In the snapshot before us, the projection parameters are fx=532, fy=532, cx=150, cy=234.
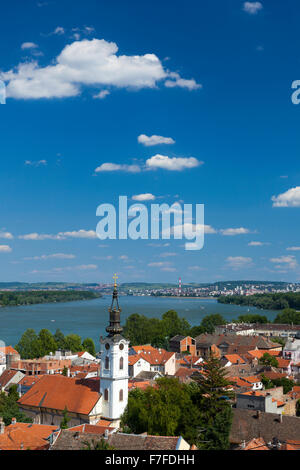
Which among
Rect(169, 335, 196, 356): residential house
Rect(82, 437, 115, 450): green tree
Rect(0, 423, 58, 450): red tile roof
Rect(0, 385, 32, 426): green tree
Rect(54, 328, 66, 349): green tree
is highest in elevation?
Rect(82, 437, 115, 450): green tree

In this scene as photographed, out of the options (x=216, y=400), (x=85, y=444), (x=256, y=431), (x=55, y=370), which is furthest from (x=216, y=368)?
(x=55, y=370)

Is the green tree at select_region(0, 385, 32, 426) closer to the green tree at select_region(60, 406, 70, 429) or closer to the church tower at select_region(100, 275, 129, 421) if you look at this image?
the green tree at select_region(60, 406, 70, 429)

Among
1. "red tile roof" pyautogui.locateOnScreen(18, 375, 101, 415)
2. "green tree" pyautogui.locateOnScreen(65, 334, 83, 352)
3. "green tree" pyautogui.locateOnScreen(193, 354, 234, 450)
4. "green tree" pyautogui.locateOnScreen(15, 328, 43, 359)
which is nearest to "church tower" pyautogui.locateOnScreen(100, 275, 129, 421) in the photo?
"red tile roof" pyautogui.locateOnScreen(18, 375, 101, 415)

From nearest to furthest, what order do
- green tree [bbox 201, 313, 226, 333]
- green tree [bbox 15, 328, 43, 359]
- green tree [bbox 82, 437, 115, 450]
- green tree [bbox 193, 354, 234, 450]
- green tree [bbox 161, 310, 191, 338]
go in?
1. green tree [bbox 82, 437, 115, 450]
2. green tree [bbox 193, 354, 234, 450]
3. green tree [bbox 15, 328, 43, 359]
4. green tree [bbox 161, 310, 191, 338]
5. green tree [bbox 201, 313, 226, 333]

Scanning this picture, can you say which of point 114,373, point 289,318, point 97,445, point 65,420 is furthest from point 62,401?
point 289,318

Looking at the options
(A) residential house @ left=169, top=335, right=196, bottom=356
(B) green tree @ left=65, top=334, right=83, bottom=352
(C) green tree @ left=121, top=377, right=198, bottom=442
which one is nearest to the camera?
(C) green tree @ left=121, top=377, right=198, bottom=442

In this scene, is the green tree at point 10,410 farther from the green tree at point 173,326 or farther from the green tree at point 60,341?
the green tree at point 173,326

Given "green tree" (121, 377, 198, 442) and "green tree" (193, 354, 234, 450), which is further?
"green tree" (121, 377, 198, 442)

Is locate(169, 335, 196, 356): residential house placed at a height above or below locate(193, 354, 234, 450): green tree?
below
